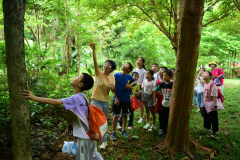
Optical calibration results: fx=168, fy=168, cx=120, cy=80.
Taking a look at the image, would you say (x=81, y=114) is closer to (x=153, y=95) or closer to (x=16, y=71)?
(x=16, y=71)

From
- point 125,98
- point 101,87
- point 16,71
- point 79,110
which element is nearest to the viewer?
point 16,71

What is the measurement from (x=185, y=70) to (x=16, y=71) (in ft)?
9.21

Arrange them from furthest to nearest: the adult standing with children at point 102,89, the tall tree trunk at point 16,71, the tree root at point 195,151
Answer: the adult standing with children at point 102,89 → the tree root at point 195,151 → the tall tree trunk at point 16,71

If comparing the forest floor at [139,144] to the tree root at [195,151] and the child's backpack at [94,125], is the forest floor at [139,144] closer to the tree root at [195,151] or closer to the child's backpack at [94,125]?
the tree root at [195,151]

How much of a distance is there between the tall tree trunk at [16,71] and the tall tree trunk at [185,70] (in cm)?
267

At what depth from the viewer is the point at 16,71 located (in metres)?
1.79

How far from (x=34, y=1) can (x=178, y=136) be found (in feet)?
26.0

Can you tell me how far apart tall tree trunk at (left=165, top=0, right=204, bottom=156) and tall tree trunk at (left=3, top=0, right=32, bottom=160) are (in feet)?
8.77

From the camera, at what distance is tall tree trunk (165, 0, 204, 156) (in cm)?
317

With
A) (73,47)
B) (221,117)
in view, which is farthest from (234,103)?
(73,47)

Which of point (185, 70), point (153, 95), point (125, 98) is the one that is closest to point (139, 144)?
point (125, 98)

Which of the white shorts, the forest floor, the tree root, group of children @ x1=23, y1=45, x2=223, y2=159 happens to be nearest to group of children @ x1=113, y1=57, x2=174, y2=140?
group of children @ x1=23, y1=45, x2=223, y2=159

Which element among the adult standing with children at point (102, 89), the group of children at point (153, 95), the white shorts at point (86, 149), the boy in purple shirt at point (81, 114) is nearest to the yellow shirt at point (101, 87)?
the adult standing with children at point (102, 89)

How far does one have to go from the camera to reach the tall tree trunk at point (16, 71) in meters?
1.75
